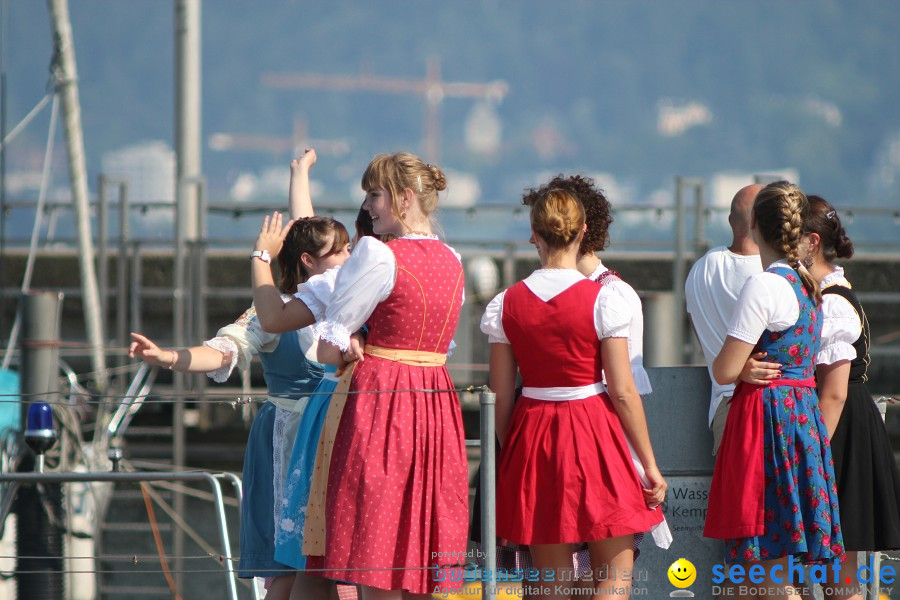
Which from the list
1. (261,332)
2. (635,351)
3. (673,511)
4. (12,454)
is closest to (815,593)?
(673,511)

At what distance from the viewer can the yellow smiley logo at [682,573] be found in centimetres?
386

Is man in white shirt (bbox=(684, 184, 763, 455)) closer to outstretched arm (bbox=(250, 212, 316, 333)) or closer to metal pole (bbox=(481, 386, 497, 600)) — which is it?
metal pole (bbox=(481, 386, 497, 600))

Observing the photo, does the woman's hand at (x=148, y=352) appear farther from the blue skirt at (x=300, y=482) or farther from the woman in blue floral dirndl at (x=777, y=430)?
the woman in blue floral dirndl at (x=777, y=430)

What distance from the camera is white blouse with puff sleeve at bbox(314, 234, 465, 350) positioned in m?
3.26

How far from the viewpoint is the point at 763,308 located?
3404 mm

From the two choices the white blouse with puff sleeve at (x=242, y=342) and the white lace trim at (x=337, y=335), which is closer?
the white lace trim at (x=337, y=335)

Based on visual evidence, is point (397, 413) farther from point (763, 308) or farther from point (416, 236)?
point (763, 308)

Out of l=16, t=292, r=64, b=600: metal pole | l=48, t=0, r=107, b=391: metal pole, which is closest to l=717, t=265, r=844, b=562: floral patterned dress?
l=16, t=292, r=64, b=600: metal pole

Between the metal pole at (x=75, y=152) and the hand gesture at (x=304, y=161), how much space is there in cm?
586

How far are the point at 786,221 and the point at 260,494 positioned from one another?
194cm

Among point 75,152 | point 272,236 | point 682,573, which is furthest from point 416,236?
point 75,152

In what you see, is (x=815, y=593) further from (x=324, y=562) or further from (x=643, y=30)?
(x=643, y=30)

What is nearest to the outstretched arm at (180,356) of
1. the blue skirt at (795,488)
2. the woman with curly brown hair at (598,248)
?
the woman with curly brown hair at (598,248)

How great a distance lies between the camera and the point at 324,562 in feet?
11.0
